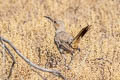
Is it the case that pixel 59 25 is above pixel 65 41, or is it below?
above

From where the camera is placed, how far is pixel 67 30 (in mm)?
7656

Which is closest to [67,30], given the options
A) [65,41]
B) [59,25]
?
[59,25]

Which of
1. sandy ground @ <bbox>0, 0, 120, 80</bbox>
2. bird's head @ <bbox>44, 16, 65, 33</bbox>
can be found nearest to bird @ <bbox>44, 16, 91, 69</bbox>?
bird's head @ <bbox>44, 16, 65, 33</bbox>

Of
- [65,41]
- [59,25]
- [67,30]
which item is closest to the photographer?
[65,41]

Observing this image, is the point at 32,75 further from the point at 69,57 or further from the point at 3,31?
the point at 3,31

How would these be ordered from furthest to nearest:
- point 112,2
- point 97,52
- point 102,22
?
point 112,2 < point 102,22 < point 97,52

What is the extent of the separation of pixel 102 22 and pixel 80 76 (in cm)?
334

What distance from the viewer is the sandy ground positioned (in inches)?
213

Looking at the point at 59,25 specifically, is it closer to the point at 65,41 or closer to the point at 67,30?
the point at 67,30

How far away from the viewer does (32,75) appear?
5328 millimetres

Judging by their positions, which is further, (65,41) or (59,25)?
(59,25)

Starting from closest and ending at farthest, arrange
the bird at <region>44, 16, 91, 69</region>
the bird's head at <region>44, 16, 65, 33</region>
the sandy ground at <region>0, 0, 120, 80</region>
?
the sandy ground at <region>0, 0, 120, 80</region>
the bird at <region>44, 16, 91, 69</region>
the bird's head at <region>44, 16, 65, 33</region>

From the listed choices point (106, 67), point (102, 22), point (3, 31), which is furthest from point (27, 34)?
point (106, 67)

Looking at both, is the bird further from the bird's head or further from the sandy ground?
the sandy ground
